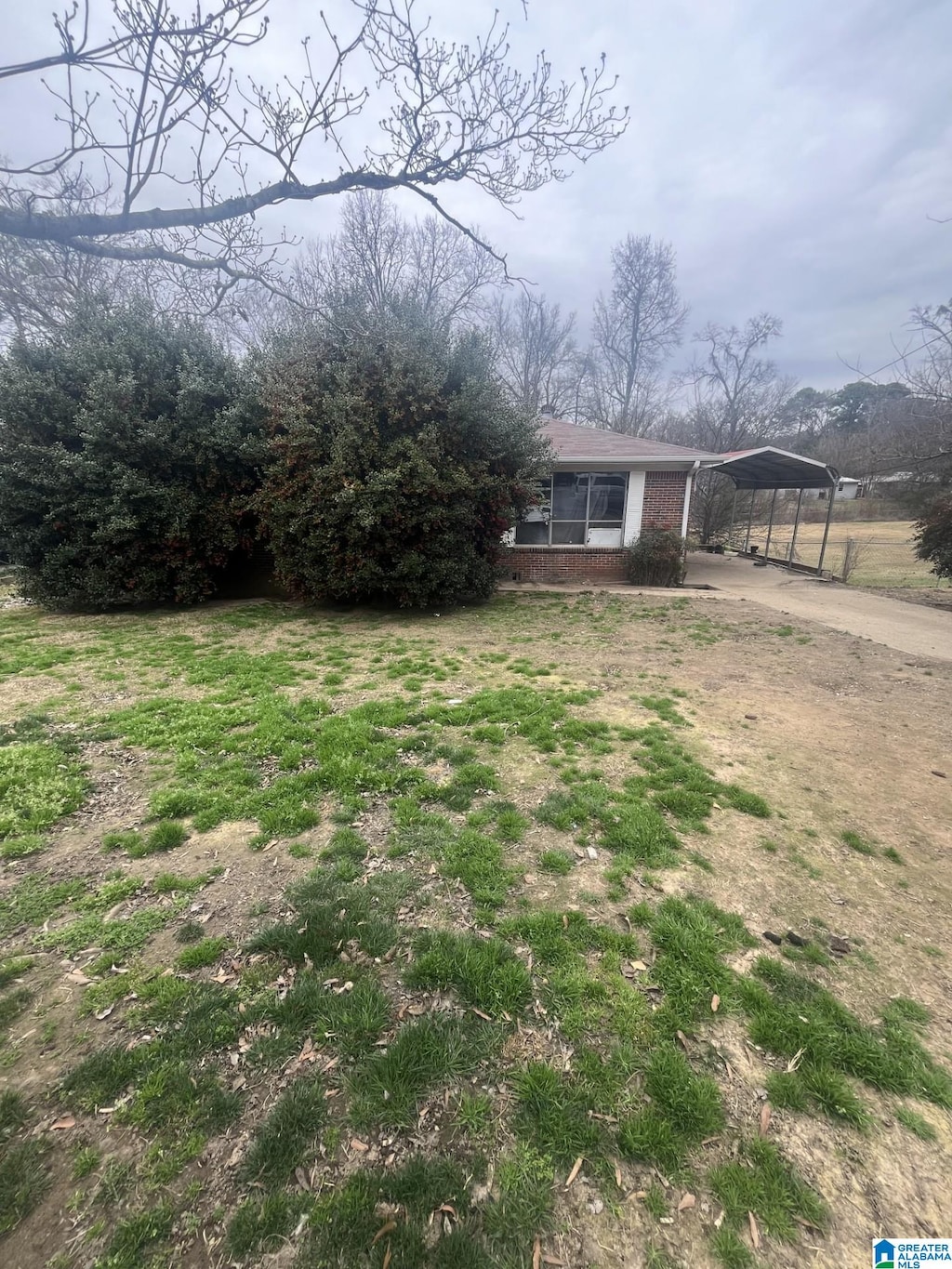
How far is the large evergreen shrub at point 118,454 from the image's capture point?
734 cm

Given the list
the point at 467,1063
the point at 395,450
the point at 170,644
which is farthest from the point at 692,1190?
the point at 395,450

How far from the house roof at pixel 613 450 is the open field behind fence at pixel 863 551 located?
240 inches

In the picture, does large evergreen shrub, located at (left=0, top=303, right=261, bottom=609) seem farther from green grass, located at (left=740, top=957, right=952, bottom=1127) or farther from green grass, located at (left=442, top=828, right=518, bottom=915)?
green grass, located at (left=740, top=957, right=952, bottom=1127)

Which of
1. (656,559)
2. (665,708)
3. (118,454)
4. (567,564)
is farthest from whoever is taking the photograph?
(567,564)

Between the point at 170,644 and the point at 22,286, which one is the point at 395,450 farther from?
the point at 22,286

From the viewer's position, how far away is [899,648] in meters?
6.96

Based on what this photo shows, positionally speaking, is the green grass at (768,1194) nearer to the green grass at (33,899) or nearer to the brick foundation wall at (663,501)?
the green grass at (33,899)

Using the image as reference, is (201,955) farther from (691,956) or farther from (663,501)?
(663,501)

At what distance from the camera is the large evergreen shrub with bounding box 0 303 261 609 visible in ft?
24.1

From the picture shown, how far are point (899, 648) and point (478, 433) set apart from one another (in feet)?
22.2

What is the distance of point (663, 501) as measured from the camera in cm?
1189

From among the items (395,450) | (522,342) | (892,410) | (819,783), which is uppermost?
(522,342)

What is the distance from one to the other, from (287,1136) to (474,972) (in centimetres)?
77

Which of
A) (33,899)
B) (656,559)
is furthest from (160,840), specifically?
(656,559)
